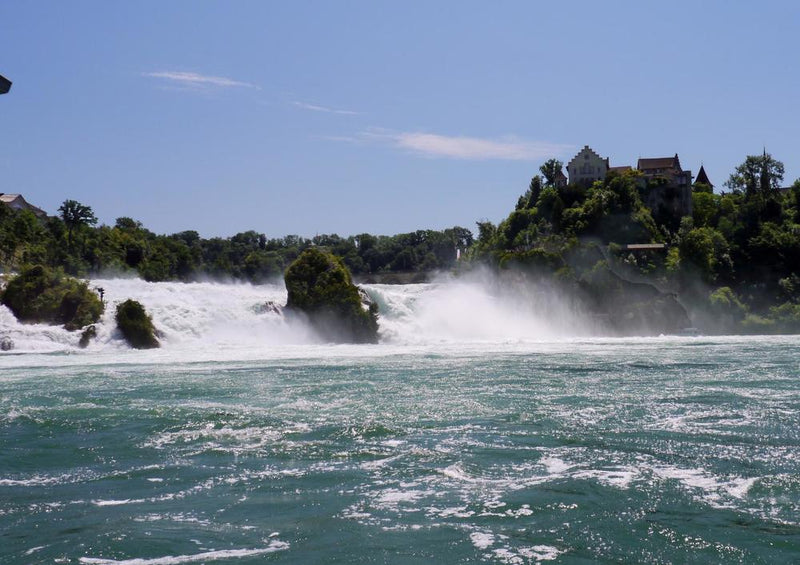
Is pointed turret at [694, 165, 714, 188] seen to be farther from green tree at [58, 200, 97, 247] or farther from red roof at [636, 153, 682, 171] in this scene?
green tree at [58, 200, 97, 247]

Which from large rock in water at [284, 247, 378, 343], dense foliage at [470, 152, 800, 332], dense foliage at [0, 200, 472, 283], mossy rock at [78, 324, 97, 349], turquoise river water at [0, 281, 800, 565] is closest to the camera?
turquoise river water at [0, 281, 800, 565]

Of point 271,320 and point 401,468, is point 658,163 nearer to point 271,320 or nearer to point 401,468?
point 271,320

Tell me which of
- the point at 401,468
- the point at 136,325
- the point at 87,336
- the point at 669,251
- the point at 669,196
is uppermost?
the point at 669,196

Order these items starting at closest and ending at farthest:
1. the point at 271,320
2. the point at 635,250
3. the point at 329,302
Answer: the point at 271,320
the point at 329,302
the point at 635,250

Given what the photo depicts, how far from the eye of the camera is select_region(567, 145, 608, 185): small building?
7375cm

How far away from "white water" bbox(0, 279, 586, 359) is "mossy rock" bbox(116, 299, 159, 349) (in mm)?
475

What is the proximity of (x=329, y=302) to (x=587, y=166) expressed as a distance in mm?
39003

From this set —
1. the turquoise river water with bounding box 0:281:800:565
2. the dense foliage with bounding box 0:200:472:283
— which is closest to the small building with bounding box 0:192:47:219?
the dense foliage with bounding box 0:200:472:283

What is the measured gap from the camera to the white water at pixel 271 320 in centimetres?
3656

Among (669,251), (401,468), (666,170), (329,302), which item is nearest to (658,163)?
(666,170)

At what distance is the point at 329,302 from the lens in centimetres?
4284

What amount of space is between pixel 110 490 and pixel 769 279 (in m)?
57.5

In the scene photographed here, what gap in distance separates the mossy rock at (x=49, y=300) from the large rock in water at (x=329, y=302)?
9.94m

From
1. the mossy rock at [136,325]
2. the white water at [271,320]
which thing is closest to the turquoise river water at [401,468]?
the mossy rock at [136,325]
